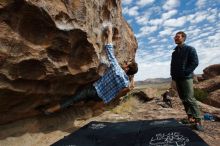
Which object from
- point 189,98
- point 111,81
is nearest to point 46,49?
point 111,81

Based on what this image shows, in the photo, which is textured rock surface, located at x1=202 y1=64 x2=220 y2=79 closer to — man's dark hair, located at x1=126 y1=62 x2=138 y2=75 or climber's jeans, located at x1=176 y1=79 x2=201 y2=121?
man's dark hair, located at x1=126 y1=62 x2=138 y2=75

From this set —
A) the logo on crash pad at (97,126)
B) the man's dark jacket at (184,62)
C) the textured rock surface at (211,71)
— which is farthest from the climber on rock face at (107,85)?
the textured rock surface at (211,71)

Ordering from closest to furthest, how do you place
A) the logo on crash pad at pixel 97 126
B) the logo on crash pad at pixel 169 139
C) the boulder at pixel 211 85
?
1. the logo on crash pad at pixel 169 139
2. the logo on crash pad at pixel 97 126
3. the boulder at pixel 211 85

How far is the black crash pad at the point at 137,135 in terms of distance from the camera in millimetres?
5668

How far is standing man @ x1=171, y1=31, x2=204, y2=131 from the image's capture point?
26.2 feet

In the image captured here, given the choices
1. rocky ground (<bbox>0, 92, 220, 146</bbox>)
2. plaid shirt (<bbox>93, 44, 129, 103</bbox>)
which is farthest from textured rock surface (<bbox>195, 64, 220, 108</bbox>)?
plaid shirt (<bbox>93, 44, 129, 103</bbox>)

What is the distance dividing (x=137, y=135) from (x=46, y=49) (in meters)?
2.42

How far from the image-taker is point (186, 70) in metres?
7.98

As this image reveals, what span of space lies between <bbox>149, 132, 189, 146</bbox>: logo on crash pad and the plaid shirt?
2111 mm

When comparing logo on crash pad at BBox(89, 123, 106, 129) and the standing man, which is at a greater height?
the standing man

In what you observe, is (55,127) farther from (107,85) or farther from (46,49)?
(46,49)

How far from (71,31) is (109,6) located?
1868mm

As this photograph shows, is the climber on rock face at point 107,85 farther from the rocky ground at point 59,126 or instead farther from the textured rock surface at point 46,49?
the rocky ground at point 59,126

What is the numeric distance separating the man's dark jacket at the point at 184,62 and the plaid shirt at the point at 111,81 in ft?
3.87
